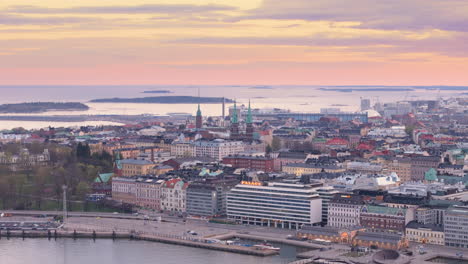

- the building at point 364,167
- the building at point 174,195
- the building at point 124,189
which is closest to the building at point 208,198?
the building at point 174,195

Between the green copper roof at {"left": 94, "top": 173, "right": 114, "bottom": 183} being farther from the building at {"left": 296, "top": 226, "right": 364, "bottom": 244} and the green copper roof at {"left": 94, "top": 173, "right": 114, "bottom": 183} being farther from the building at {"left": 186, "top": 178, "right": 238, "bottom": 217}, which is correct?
the building at {"left": 296, "top": 226, "right": 364, "bottom": 244}

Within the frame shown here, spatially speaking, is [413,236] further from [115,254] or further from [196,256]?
[115,254]

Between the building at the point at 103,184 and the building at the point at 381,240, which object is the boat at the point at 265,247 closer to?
the building at the point at 381,240

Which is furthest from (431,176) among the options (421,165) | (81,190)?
(81,190)

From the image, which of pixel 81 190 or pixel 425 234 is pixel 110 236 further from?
pixel 425 234

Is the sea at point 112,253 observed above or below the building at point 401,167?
below
